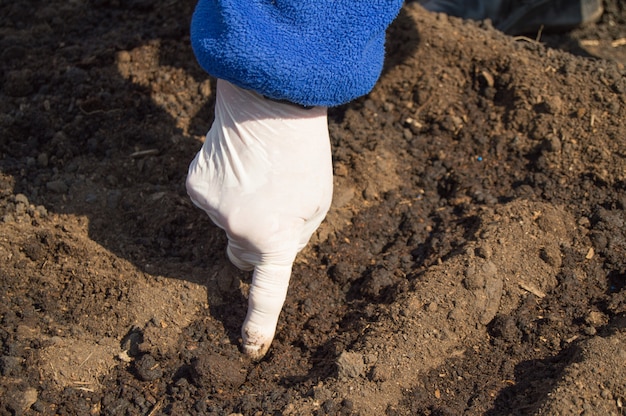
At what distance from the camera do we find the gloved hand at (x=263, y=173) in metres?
2.87

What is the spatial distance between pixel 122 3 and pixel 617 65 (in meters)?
3.27

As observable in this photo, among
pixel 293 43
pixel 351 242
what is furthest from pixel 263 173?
pixel 351 242

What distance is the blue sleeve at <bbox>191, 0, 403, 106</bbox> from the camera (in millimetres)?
2619

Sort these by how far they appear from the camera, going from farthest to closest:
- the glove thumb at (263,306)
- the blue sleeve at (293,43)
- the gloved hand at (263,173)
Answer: the glove thumb at (263,306) → the gloved hand at (263,173) → the blue sleeve at (293,43)

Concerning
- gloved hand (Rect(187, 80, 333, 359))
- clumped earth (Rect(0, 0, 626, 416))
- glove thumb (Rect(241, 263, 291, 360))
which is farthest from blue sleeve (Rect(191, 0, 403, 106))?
Answer: clumped earth (Rect(0, 0, 626, 416))

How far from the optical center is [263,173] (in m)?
2.88

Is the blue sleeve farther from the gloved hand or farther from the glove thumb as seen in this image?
the glove thumb

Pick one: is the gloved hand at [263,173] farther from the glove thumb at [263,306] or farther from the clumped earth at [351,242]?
the clumped earth at [351,242]

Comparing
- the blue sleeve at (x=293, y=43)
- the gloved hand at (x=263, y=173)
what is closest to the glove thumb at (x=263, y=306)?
the gloved hand at (x=263, y=173)

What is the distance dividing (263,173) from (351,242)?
3.52 ft

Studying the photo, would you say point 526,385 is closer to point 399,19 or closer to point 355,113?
point 355,113

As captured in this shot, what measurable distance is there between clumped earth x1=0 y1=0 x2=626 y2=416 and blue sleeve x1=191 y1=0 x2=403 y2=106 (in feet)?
3.64

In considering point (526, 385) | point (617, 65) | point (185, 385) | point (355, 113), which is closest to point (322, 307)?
point (185, 385)

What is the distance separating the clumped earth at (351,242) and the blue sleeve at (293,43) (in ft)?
3.64
